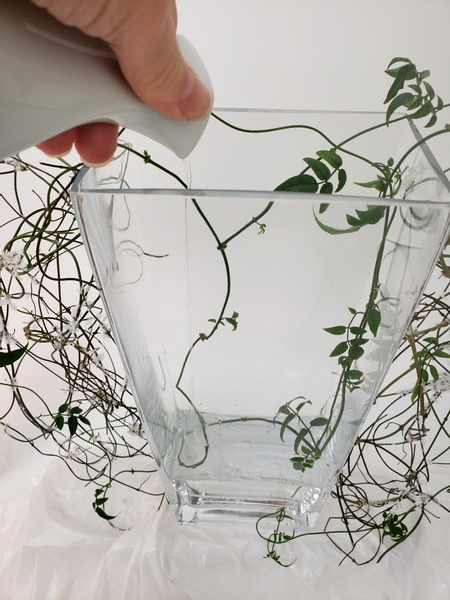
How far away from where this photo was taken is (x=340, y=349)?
345 mm

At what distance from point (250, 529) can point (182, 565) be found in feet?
0.21

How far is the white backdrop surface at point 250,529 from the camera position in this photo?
1.39ft

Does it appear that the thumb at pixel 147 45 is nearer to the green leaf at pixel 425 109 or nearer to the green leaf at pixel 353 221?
the green leaf at pixel 353 221

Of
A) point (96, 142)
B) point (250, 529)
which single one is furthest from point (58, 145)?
point (250, 529)

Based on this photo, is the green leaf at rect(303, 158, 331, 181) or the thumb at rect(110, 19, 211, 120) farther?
the green leaf at rect(303, 158, 331, 181)

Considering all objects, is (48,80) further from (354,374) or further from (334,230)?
(354,374)

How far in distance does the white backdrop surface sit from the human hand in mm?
286

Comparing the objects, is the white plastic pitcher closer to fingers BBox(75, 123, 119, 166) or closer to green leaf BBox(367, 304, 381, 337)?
fingers BBox(75, 123, 119, 166)

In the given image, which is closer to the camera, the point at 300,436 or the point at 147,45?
the point at 147,45

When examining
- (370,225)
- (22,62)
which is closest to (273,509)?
(370,225)

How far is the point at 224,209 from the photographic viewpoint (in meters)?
0.28

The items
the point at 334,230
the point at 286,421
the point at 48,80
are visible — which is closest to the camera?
the point at 48,80

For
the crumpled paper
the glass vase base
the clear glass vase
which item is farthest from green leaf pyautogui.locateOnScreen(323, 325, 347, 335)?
the crumpled paper

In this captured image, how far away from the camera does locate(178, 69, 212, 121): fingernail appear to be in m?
0.22
